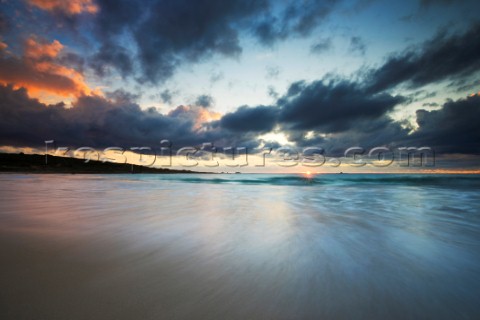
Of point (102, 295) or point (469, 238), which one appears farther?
point (469, 238)

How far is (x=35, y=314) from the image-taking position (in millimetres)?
1727

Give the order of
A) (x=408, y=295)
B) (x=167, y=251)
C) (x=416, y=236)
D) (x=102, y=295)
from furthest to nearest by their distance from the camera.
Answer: (x=416, y=236)
(x=167, y=251)
(x=408, y=295)
(x=102, y=295)

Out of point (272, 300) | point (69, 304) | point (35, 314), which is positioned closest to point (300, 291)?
point (272, 300)

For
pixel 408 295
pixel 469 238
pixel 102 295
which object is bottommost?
pixel 469 238

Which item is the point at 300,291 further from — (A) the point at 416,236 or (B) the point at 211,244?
→ (A) the point at 416,236

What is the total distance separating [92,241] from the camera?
3.81m

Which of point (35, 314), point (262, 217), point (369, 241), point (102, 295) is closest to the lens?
point (35, 314)

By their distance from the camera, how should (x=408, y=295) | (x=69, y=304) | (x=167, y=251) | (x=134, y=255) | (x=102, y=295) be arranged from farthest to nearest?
(x=167, y=251)
(x=134, y=255)
(x=408, y=295)
(x=102, y=295)
(x=69, y=304)

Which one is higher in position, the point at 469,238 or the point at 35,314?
the point at 35,314

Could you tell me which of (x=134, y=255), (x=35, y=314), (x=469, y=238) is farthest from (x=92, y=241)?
(x=469, y=238)

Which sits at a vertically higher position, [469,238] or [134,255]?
[134,255]

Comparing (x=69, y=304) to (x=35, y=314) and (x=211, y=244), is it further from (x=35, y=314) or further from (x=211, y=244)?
(x=211, y=244)

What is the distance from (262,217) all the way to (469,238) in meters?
4.57

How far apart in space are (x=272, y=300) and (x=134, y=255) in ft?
6.96
